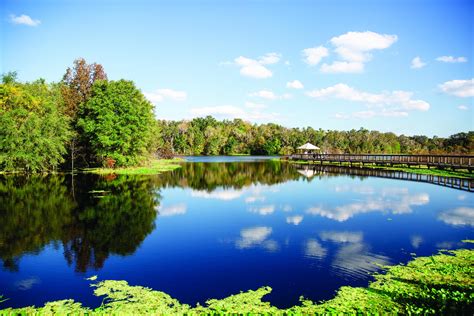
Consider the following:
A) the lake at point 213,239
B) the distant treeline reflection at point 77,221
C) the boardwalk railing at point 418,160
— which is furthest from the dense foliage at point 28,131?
the boardwalk railing at point 418,160

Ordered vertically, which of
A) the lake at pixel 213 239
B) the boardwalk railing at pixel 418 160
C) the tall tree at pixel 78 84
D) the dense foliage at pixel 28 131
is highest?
the tall tree at pixel 78 84

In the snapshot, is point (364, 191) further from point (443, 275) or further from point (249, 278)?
point (249, 278)

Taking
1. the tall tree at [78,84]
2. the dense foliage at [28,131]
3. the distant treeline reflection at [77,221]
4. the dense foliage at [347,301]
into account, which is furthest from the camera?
the tall tree at [78,84]

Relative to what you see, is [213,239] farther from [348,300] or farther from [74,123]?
[74,123]

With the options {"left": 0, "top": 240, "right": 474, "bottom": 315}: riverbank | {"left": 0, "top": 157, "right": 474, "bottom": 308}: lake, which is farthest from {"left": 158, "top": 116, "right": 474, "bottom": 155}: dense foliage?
{"left": 0, "top": 240, "right": 474, "bottom": 315}: riverbank

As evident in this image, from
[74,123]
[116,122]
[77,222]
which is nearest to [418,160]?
[116,122]

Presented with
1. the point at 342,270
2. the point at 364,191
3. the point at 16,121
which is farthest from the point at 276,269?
the point at 16,121

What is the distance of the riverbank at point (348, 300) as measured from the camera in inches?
280

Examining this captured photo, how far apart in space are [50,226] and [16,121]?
31.0 meters

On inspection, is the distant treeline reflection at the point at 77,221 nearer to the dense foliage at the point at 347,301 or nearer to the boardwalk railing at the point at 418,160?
the dense foliage at the point at 347,301

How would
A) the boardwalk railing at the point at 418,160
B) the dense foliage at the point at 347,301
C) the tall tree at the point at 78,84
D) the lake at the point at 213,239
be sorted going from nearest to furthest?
the dense foliage at the point at 347,301 < the lake at the point at 213,239 < the boardwalk railing at the point at 418,160 < the tall tree at the point at 78,84

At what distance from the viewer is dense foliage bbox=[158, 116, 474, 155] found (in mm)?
107250

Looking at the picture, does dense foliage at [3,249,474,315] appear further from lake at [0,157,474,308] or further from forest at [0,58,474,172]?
forest at [0,58,474,172]

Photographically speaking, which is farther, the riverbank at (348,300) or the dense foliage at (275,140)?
the dense foliage at (275,140)
